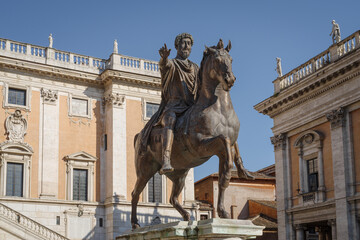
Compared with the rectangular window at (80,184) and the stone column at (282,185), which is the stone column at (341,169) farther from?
the rectangular window at (80,184)

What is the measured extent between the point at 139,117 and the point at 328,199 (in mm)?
11993

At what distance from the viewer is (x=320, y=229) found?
93.7 feet

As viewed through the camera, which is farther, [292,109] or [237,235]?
[292,109]

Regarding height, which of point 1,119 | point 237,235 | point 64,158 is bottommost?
point 237,235

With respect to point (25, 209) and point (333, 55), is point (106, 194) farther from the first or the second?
point (333, 55)

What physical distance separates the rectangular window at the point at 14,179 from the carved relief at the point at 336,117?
16.3 m

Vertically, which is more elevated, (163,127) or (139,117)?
(139,117)

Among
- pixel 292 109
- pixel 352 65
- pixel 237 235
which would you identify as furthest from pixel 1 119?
pixel 237 235

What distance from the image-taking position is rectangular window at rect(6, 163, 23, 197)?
27609 mm

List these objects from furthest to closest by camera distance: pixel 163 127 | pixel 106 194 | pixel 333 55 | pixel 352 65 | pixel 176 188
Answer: pixel 106 194 → pixel 333 55 → pixel 352 65 → pixel 176 188 → pixel 163 127

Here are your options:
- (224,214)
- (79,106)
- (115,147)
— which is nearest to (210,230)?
(224,214)

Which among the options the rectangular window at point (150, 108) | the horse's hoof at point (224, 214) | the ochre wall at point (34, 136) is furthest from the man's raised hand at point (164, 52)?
the rectangular window at point (150, 108)

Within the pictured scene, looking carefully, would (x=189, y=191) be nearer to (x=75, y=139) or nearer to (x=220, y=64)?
(x=75, y=139)

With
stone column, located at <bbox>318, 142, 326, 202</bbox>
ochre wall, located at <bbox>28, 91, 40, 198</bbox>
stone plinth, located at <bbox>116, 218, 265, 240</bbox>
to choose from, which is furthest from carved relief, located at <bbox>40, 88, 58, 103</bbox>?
stone plinth, located at <bbox>116, 218, 265, 240</bbox>
